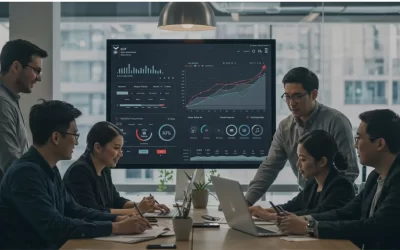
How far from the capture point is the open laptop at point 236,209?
3072mm

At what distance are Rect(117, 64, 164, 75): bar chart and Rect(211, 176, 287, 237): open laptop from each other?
108 centimetres

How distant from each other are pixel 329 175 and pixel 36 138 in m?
1.44

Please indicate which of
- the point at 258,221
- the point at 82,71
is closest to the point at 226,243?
the point at 258,221

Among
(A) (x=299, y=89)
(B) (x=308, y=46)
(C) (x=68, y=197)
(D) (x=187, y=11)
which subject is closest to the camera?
(C) (x=68, y=197)

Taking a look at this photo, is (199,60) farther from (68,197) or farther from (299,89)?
(68,197)

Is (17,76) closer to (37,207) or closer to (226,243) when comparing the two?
(37,207)

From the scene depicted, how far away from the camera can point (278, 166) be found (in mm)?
4281

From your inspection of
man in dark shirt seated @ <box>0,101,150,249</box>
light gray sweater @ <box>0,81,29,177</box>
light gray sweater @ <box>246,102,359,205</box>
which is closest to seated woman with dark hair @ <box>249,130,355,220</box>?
light gray sweater @ <box>246,102,359,205</box>

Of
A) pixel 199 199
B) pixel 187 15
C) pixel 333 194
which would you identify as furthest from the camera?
pixel 187 15

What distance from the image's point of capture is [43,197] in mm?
2896

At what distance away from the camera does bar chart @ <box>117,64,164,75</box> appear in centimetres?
430

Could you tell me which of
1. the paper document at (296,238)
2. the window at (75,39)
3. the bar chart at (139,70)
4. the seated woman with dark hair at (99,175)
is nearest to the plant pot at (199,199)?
the seated woman with dark hair at (99,175)

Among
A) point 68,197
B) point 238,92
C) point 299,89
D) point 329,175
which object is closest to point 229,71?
point 238,92

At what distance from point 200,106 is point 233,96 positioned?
0.21m
